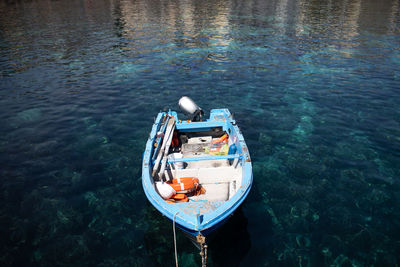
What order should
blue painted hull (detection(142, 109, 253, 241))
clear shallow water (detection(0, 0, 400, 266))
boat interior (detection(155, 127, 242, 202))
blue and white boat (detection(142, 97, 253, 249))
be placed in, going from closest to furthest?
blue painted hull (detection(142, 109, 253, 241)) < blue and white boat (detection(142, 97, 253, 249)) < clear shallow water (detection(0, 0, 400, 266)) < boat interior (detection(155, 127, 242, 202))

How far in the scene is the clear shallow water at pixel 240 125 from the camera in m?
10.3

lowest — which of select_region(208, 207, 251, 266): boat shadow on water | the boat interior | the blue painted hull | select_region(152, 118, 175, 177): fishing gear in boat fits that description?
select_region(208, 207, 251, 266): boat shadow on water

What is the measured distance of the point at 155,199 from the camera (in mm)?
8906

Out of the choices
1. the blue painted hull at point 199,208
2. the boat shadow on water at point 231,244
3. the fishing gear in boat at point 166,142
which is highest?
the blue painted hull at point 199,208

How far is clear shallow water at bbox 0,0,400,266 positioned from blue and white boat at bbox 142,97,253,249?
1.71 metres

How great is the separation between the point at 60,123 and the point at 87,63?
1492cm

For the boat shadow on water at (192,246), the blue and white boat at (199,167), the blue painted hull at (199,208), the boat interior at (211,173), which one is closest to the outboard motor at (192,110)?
the blue and white boat at (199,167)

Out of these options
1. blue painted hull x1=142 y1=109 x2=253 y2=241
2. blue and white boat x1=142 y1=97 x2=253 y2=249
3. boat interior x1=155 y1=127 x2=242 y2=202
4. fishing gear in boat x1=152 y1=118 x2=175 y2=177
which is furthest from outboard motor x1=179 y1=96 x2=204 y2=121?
blue painted hull x1=142 y1=109 x2=253 y2=241

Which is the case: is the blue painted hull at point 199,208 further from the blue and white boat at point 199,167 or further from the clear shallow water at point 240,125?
the clear shallow water at point 240,125

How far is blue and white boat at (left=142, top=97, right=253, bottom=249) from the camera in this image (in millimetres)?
8266

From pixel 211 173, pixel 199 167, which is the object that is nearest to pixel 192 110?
pixel 199 167

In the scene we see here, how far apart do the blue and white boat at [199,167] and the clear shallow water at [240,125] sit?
1706mm

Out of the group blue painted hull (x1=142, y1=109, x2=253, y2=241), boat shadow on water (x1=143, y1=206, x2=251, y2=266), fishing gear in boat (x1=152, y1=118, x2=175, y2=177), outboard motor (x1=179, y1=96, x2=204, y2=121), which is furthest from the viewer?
outboard motor (x1=179, y1=96, x2=204, y2=121)

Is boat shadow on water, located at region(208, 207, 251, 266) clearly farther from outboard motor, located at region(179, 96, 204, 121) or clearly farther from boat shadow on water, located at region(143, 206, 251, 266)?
outboard motor, located at region(179, 96, 204, 121)
